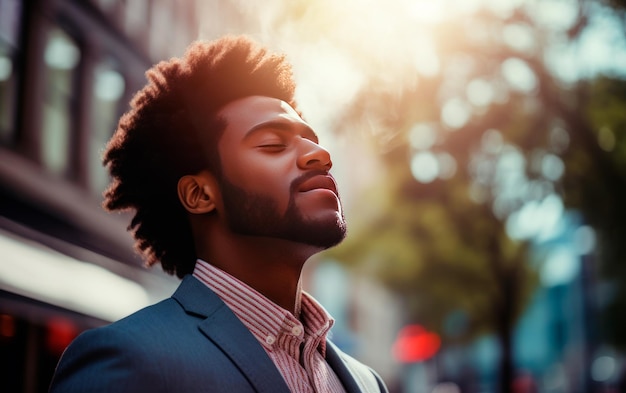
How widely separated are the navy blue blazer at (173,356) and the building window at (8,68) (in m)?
8.73

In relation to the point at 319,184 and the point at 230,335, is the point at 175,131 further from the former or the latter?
the point at 230,335

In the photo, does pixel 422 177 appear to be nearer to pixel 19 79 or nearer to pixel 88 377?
pixel 19 79

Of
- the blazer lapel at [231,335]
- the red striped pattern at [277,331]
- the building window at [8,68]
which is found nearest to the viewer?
the blazer lapel at [231,335]

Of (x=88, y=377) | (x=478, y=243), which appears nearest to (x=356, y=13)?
(x=88, y=377)

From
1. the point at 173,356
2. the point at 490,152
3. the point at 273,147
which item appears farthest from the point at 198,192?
the point at 490,152

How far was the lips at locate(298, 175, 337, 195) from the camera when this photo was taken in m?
2.79

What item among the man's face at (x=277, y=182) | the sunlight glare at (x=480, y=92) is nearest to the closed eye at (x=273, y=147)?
the man's face at (x=277, y=182)

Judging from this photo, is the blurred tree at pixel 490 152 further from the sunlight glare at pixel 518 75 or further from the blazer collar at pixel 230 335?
the blazer collar at pixel 230 335

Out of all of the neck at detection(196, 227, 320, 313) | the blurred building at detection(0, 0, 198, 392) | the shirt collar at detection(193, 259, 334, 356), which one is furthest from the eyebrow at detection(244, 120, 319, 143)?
the blurred building at detection(0, 0, 198, 392)

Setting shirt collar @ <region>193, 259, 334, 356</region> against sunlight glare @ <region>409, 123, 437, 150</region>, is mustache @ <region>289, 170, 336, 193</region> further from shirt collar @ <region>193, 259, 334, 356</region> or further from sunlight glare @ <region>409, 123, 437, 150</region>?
sunlight glare @ <region>409, 123, 437, 150</region>

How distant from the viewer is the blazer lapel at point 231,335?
2463 mm

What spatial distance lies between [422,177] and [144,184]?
46.8 feet

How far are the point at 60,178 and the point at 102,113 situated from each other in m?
2.57

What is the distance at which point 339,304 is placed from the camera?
167ft
